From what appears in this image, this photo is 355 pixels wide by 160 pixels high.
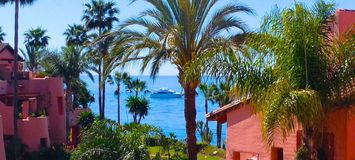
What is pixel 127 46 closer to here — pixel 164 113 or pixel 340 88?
pixel 340 88

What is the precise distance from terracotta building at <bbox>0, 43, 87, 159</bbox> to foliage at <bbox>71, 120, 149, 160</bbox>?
14545 millimetres

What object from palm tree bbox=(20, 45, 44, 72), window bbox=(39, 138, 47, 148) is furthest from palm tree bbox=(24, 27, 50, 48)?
window bbox=(39, 138, 47, 148)

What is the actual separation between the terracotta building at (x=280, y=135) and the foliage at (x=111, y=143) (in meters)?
2.61

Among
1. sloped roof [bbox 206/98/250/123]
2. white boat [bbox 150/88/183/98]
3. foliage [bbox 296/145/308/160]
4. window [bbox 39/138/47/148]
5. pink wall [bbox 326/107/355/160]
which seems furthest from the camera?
white boat [bbox 150/88/183/98]

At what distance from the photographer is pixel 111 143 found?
20703 mm

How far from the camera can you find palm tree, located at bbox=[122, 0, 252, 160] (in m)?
18.7

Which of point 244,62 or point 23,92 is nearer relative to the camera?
point 244,62

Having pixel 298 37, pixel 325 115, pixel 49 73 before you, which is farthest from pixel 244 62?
pixel 49 73

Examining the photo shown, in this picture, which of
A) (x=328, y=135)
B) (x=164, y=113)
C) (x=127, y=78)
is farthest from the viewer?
(x=164, y=113)

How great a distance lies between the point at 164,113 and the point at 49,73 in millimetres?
86908

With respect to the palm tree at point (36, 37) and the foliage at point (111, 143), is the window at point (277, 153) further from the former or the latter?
the palm tree at point (36, 37)

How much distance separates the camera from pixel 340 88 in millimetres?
14023

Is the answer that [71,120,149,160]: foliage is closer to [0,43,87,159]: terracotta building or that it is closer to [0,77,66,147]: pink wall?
[0,43,87,159]: terracotta building

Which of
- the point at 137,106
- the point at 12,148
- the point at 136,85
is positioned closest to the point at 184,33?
the point at 12,148
